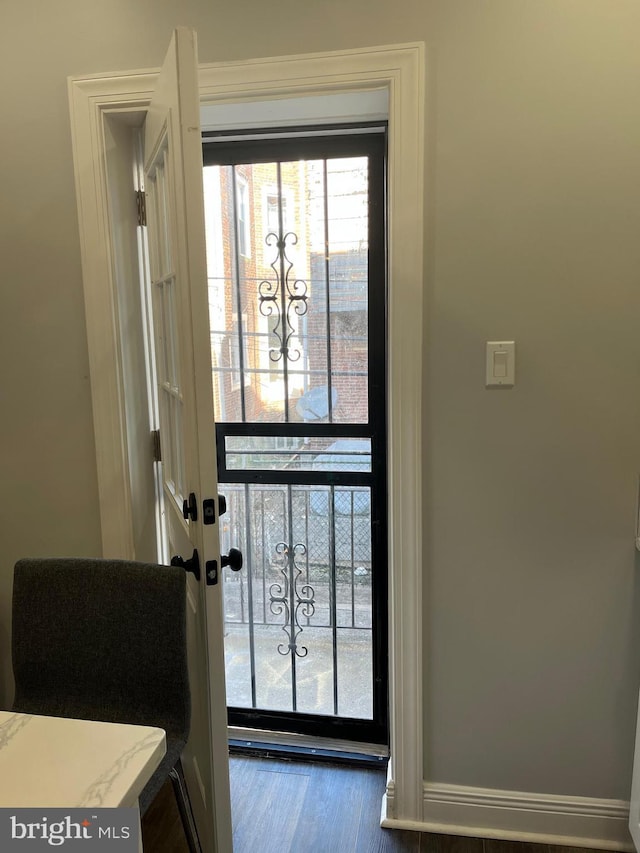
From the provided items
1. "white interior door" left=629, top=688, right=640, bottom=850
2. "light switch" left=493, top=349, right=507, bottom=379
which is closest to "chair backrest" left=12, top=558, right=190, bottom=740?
"light switch" left=493, top=349, right=507, bottom=379

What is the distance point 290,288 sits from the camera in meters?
1.98

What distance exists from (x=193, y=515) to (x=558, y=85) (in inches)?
51.1

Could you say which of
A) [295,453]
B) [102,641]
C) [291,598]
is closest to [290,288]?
[295,453]

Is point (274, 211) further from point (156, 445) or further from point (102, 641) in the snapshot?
point (102, 641)

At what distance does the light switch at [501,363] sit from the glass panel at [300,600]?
614 millimetres

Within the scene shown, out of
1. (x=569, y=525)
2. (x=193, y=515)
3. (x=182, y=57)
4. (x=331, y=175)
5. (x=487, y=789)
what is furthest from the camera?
(x=331, y=175)

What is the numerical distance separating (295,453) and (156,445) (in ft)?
1.44

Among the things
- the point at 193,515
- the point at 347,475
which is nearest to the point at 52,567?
the point at 193,515

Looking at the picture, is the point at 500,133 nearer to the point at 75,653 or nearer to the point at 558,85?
the point at 558,85

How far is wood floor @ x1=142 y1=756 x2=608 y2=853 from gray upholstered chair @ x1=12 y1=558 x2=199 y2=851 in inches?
20.9

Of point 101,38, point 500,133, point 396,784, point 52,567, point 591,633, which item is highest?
point 101,38

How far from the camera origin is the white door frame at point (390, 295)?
5.12 feet

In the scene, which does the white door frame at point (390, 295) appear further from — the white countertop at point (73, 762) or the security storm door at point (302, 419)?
the white countertop at point (73, 762)

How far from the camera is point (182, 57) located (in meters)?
1.17
